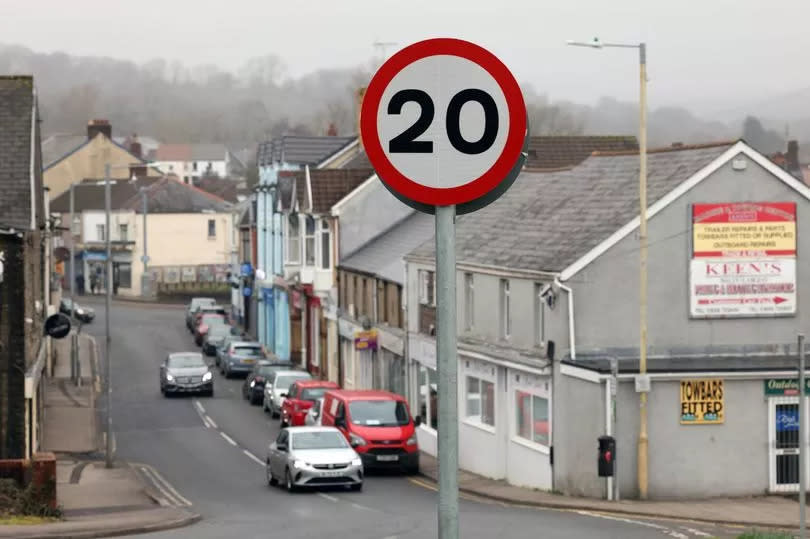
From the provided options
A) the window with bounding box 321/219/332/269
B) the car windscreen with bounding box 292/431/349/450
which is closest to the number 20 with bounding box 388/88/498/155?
the car windscreen with bounding box 292/431/349/450

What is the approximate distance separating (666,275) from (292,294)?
34767 mm

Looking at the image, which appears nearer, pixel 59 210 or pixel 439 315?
pixel 439 315

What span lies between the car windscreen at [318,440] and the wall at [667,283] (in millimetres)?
5809

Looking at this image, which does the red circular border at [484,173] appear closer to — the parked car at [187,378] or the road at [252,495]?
the road at [252,495]

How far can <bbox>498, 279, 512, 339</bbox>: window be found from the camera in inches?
1355

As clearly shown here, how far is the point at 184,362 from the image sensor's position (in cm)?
5506

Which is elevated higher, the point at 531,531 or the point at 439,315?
the point at 439,315

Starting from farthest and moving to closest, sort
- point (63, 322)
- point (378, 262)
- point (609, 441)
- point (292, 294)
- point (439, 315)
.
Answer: point (292, 294) < point (378, 262) < point (63, 322) < point (609, 441) < point (439, 315)

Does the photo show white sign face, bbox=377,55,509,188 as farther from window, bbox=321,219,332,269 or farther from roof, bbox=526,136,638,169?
window, bbox=321,219,332,269

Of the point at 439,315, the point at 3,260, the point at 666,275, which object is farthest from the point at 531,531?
the point at 439,315

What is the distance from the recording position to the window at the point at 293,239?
204 ft

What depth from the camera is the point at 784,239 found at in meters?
31.5

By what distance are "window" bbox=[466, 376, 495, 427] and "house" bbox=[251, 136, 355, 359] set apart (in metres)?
25.3

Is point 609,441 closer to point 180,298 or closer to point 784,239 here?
point 784,239
